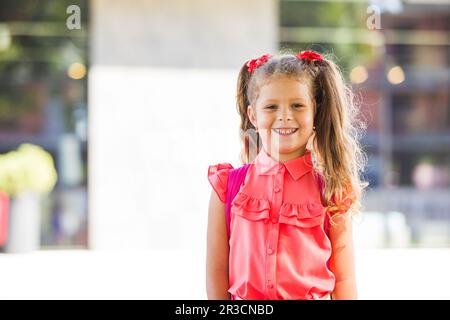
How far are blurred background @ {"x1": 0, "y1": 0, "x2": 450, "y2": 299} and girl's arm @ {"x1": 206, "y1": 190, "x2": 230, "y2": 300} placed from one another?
11.3 feet

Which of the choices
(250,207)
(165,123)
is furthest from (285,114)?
(165,123)

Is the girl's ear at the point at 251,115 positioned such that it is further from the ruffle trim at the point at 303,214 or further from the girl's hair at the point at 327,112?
the ruffle trim at the point at 303,214

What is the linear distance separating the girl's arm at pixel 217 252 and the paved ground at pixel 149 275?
7.49 feet

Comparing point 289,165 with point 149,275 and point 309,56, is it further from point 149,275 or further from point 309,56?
point 149,275

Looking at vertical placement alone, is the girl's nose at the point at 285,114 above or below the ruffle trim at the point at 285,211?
above

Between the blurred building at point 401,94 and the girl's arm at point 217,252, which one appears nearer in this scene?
the girl's arm at point 217,252

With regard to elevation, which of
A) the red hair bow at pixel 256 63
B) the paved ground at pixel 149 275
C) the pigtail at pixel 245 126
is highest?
the red hair bow at pixel 256 63

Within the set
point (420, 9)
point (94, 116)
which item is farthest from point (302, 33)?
point (94, 116)

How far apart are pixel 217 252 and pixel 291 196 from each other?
8.6 inches

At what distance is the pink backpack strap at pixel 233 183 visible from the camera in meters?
1.60

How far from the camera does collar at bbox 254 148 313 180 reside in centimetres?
159

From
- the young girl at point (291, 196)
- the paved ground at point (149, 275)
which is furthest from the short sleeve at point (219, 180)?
the paved ground at point (149, 275)

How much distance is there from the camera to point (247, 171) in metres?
1.64

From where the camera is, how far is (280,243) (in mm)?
1524
